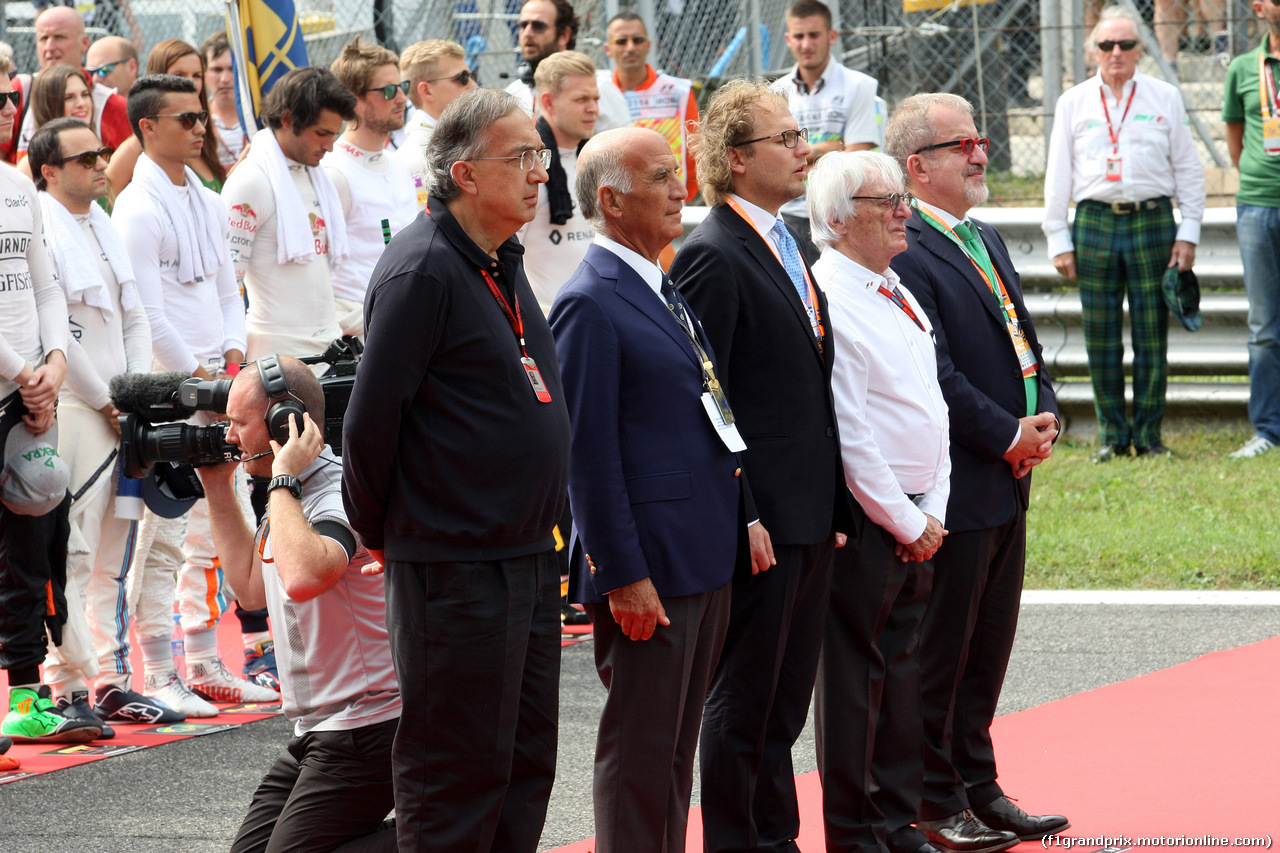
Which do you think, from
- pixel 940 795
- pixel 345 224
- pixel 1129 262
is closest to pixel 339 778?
pixel 940 795

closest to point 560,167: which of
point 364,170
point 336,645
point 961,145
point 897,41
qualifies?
point 364,170

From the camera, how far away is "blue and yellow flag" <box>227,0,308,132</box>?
24.5ft

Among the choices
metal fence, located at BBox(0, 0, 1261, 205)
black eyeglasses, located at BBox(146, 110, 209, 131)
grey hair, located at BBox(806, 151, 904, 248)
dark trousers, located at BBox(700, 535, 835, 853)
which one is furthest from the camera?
metal fence, located at BBox(0, 0, 1261, 205)

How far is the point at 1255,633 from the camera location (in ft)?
21.4

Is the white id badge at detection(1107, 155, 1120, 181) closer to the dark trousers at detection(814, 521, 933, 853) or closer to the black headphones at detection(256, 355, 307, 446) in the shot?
the dark trousers at detection(814, 521, 933, 853)

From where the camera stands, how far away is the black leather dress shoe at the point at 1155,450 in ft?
31.3

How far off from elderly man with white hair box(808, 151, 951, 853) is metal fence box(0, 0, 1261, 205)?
230 inches

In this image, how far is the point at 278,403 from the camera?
135 inches

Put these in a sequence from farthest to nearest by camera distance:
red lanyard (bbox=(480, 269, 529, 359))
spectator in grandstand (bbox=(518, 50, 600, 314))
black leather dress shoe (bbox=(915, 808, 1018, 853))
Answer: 1. spectator in grandstand (bbox=(518, 50, 600, 314))
2. black leather dress shoe (bbox=(915, 808, 1018, 853))
3. red lanyard (bbox=(480, 269, 529, 359))

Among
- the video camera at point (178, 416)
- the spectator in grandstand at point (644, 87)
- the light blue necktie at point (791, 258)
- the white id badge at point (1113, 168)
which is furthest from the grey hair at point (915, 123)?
the white id badge at point (1113, 168)

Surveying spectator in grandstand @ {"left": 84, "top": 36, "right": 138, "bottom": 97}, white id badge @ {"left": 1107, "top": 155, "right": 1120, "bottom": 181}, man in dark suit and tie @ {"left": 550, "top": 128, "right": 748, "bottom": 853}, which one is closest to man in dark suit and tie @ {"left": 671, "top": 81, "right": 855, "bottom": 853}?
man in dark suit and tie @ {"left": 550, "top": 128, "right": 748, "bottom": 853}

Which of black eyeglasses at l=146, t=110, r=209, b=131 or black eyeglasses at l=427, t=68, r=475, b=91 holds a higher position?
black eyeglasses at l=427, t=68, r=475, b=91

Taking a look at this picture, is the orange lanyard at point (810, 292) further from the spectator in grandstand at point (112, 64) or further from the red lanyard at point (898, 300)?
the spectator in grandstand at point (112, 64)

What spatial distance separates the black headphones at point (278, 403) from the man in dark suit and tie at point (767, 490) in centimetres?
104
